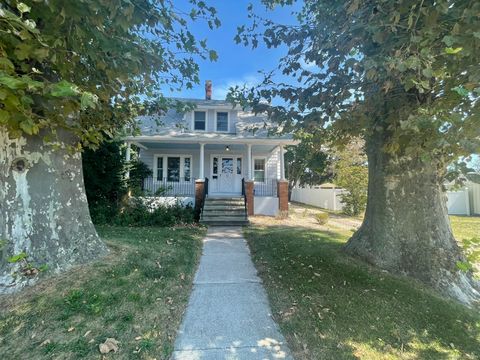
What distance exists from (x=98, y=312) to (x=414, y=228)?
15.8 feet

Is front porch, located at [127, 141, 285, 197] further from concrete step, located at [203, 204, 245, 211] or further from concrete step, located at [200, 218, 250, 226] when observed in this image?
concrete step, located at [200, 218, 250, 226]

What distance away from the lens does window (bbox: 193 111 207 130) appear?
593 inches

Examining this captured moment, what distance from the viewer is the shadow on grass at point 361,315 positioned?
2.81 meters

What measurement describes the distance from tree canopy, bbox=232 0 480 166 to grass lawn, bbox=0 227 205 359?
10.8 ft

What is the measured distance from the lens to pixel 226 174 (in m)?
15.5

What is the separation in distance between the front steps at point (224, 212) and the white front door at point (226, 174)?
3172 mm

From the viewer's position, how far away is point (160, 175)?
15.5m

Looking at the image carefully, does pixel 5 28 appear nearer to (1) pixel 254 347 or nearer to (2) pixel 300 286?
(1) pixel 254 347

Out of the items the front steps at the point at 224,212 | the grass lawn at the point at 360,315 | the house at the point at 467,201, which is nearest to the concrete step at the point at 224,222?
the front steps at the point at 224,212

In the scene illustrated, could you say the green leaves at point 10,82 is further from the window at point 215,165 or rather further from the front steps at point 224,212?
the window at point 215,165

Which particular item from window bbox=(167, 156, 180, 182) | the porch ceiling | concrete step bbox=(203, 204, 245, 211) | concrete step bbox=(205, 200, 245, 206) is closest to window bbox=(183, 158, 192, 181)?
window bbox=(167, 156, 180, 182)

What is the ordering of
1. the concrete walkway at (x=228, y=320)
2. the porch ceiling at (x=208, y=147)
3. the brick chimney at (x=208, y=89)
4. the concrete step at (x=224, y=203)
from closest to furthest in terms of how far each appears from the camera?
1. the concrete walkway at (x=228, y=320)
2. the concrete step at (x=224, y=203)
3. the porch ceiling at (x=208, y=147)
4. the brick chimney at (x=208, y=89)

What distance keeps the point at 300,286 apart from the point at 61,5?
4.45 metres

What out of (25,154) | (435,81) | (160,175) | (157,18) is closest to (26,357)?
(25,154)
